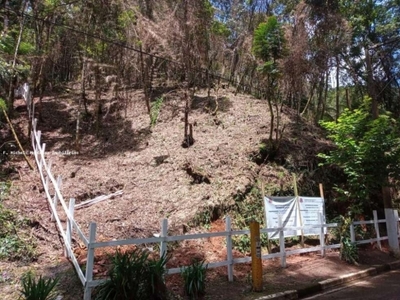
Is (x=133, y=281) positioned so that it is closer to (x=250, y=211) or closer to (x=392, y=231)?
(x=250, y=211)

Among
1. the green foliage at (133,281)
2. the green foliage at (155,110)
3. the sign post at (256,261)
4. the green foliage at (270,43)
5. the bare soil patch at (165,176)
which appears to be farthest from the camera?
the green foliage at (155,110)

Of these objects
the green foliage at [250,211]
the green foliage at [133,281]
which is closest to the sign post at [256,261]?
the green foliage at [133,281]

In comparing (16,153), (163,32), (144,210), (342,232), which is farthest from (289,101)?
(16,153)

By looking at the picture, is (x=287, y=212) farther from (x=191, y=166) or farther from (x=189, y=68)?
(x=189, y=68)

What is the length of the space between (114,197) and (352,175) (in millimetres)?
7873

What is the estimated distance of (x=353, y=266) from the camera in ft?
30.9

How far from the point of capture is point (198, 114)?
17969 millimetres

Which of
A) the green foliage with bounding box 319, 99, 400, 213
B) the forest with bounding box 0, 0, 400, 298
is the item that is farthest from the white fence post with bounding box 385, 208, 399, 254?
the green foliage with bounding box 319, 99, 400, 213

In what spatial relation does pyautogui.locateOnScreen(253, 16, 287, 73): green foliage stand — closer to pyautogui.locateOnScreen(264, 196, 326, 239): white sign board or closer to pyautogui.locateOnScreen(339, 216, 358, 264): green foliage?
pyautogui.locateOnScreen(264, 196, 326, 239): white sign board

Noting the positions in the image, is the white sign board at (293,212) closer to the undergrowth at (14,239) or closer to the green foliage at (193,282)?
the green foliage at (193,282)

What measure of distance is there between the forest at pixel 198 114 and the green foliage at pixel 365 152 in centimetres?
4

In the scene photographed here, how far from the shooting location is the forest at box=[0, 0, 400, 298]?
1106 cm

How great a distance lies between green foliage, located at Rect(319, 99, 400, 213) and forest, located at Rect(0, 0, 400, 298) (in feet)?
0.14

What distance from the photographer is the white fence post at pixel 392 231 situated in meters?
11.5
